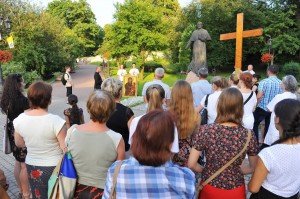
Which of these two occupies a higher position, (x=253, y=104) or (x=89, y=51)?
(x=89, y=51)

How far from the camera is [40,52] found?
24875 millimetres

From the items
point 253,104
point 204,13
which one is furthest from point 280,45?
point 253,104

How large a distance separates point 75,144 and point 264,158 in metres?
1.54

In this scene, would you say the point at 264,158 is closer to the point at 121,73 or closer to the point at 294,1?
the point at 121,73

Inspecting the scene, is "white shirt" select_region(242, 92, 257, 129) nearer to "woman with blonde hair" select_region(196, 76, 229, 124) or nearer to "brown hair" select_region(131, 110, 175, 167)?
"woman with blonde hair" select_region(196, 76, 229, 124)

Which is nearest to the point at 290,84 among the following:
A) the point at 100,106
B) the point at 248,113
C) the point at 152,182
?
the point at 248,113

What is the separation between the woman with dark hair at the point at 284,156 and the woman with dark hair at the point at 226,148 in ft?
0.80

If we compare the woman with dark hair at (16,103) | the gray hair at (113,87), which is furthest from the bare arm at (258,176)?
the woman with dark hair at (16,103)

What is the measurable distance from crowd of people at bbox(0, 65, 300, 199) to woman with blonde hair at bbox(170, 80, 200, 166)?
1 cm

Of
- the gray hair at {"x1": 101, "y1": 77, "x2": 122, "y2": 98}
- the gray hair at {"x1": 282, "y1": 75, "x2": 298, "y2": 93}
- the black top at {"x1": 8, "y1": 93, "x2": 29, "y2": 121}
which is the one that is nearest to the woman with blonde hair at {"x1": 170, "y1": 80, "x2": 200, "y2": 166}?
the gray hair at {"x1": 101, "y1": 77, "x2": 122, "y2": 98}

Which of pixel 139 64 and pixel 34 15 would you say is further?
pixel 139 64

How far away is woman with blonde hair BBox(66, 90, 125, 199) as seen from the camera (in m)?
2.27

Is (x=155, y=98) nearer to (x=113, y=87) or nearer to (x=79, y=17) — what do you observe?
(x=113, y=87)

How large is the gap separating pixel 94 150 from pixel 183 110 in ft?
3.62
